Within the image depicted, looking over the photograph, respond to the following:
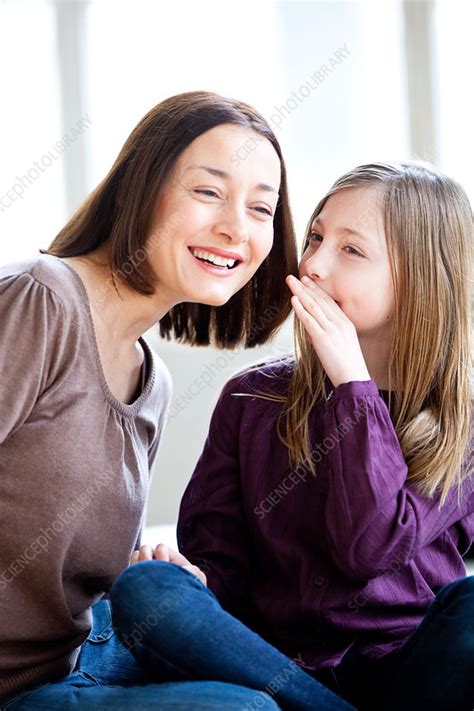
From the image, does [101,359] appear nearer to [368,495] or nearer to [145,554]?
[145,554]

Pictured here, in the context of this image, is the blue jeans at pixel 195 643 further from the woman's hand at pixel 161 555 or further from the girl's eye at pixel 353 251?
the girl's eye at pixel 353 251

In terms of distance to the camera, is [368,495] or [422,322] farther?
[422,322]

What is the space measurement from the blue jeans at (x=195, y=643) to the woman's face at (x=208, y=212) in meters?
0.49

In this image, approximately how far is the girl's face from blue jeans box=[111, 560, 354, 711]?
0.56 m

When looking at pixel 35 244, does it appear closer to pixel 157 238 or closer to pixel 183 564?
pixel 157 238

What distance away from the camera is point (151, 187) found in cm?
146

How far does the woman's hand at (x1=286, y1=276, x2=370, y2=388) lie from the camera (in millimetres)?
1421

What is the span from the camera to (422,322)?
60.6 inches

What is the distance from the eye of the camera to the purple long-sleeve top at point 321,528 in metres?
1.35

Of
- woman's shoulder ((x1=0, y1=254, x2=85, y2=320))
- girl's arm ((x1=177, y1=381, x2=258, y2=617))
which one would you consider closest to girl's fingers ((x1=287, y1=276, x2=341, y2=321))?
girl's arm ((x1=177, y1=381, x2=258, y2=617))

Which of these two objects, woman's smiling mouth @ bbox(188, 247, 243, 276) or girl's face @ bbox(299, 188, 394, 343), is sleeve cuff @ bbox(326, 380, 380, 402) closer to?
girl's face @ bbox(299, 188, 394, 343)

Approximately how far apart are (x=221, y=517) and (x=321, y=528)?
0.19 metres

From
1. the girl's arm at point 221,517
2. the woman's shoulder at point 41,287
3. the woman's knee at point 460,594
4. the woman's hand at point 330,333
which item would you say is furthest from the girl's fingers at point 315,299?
the woman's knee at point 460,594

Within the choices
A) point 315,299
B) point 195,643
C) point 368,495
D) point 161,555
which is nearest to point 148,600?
point 195,643
